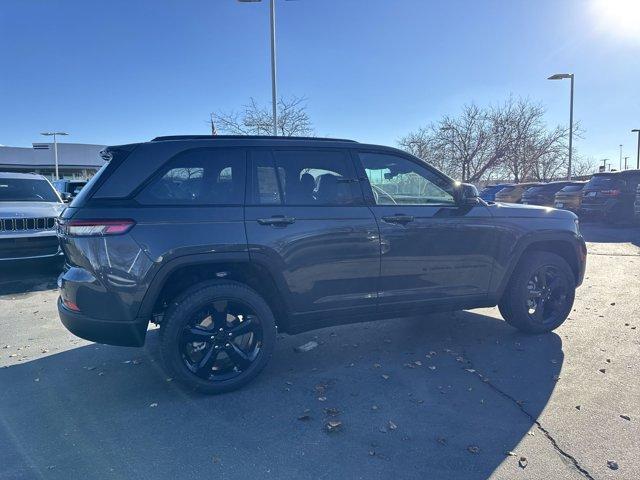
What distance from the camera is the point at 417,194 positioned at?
14.0 ft

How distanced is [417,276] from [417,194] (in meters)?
0.78

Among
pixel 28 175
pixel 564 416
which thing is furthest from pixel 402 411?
pixel 28 175

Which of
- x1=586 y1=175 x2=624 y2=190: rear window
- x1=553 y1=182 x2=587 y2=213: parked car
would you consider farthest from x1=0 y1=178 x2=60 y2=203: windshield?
x1=553 y1=182 x2=587 y2=213: parked car

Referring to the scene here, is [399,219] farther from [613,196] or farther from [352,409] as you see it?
[613,196]

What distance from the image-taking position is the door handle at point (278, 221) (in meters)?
3.50

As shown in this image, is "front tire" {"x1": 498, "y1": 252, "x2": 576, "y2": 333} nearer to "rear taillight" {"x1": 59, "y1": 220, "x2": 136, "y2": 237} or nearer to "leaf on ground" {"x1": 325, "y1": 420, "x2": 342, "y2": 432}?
"leaf on ground" {"x1": 325, "y1": 420, "x2": 342, "y2": 432}

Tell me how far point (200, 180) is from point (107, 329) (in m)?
1.29

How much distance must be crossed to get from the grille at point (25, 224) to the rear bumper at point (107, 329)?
15.4ft

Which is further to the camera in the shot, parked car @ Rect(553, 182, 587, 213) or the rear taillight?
parked car @ Rect(553, 182, 587, 213)

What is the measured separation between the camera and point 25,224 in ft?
23.5

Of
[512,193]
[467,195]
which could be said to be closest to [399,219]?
[467,195]

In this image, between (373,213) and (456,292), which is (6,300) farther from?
(456,292)

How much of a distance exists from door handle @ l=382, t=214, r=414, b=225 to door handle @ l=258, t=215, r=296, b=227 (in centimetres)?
85

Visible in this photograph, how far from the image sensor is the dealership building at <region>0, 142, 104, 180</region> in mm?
62178
